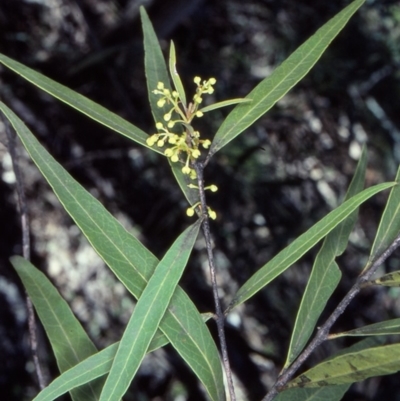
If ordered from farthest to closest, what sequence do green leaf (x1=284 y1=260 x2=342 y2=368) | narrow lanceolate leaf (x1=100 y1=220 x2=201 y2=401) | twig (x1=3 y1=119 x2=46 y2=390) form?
twig (x1=3 y1=119 x2=46 y2=390) < green leaf (x1=284 y1=260 x2=342 y2=368) < narrow lanceolate leaf (x1=100 y1=220 x2=201 y2=401)

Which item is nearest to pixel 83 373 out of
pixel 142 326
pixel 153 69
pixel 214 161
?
pixel 142 326

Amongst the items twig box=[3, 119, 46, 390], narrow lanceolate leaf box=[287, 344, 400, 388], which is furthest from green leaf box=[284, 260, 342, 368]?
twig box=[3, 119, 46, 390]

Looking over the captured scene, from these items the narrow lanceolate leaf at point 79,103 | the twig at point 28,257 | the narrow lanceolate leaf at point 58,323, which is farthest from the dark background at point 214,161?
the narrow lanceolate leaf at point 79,103

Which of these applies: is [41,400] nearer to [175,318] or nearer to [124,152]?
[175,318]

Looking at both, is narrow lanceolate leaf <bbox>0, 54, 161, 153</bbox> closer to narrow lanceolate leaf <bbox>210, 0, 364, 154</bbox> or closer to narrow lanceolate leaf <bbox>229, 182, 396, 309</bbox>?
narrow lanceolate leaf <bbox>210, 0, 364, 154</bbox>

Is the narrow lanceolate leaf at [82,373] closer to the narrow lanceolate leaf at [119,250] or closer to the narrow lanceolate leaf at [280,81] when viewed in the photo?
the narrow lanceolate leaf at [119,250]

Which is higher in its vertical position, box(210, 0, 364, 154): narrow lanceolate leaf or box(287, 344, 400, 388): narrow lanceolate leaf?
box(210, 0, 364, 154): narrow lanceolate leaf
